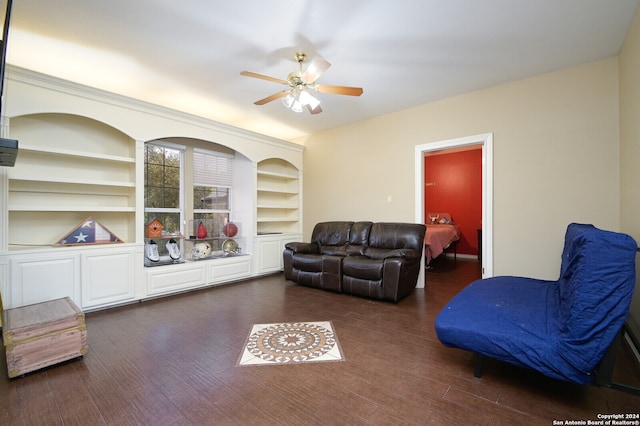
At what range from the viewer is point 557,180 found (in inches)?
128

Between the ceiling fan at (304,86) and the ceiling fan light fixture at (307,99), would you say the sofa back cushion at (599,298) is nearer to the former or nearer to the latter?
the ceiling fan at (304,86)

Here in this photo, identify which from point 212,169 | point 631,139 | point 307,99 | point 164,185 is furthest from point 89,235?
point 631,139

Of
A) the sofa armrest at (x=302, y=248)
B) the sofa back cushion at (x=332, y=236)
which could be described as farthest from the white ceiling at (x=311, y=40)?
the sofa armrest at (x=302, y=248)

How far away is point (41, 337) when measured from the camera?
2016 mm

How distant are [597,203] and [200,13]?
171 inches

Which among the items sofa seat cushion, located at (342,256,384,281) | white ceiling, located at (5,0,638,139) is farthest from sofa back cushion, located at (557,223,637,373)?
sofa seat cushion, located at (342,256,384,281)

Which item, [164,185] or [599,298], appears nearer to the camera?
[599,298]

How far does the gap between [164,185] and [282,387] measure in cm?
376

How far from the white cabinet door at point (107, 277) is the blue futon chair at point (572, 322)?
3.49m

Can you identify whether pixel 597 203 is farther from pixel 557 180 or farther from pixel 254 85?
pixel 254 85

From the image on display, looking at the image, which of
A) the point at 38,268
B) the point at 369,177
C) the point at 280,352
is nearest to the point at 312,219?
the point at 369,177

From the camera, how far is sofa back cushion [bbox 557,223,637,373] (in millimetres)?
1429

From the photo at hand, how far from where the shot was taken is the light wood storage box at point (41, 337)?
1908 mm

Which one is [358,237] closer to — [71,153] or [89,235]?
[89,235]
